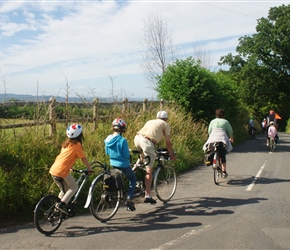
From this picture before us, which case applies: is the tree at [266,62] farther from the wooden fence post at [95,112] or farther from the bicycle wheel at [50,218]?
the bicycle wheel at [50,218]

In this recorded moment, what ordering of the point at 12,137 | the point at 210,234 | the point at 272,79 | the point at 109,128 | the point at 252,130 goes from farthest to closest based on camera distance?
1. the point at 272,79
2. the point at 252,130
3. the point at 109,128
4. the point at 12,137
5. the point at 210,234

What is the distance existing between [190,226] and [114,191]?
144 centimetres

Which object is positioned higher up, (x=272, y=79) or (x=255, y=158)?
(x=272, y=79)

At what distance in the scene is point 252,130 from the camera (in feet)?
89.6

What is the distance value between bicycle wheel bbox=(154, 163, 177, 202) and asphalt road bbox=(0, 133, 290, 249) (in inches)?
7.2

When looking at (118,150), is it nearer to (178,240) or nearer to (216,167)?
(178,240)

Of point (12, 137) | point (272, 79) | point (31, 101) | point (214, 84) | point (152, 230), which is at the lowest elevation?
point (152, 230)

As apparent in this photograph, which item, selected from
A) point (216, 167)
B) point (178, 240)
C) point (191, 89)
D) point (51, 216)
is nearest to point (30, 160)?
point (51, 216)

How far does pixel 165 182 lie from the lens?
7.88 m

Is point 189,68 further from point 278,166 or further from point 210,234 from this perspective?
point 210,234

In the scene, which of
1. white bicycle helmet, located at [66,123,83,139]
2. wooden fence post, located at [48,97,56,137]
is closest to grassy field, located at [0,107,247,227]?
wooden fence post, located at [48,97,56,137]

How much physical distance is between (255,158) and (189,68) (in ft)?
18.0

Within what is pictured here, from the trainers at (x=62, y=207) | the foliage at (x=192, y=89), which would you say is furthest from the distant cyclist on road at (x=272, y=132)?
the trainers at (x=62, y=207)

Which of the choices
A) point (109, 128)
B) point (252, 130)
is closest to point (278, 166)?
point (109, 128)
